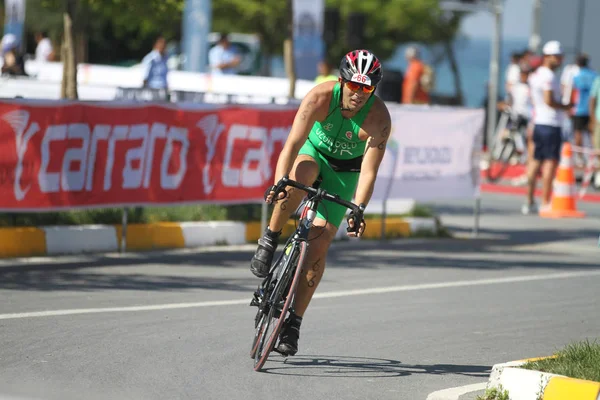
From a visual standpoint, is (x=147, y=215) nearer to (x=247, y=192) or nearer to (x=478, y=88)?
(x=247, y=192)

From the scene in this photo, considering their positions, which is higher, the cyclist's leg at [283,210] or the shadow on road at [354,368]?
the cyclist's leg at [283,210]

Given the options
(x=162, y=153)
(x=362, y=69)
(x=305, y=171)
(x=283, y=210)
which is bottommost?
(x=162, y=153)

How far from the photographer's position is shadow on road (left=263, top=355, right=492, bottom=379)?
26.2ft

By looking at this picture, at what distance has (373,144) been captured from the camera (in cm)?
827

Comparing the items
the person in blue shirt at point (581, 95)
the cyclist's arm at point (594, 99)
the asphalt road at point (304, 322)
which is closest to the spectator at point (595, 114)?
the cyclist's arm at point (594, 99)

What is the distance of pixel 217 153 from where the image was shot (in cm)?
1389

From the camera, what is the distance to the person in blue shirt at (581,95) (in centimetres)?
2503

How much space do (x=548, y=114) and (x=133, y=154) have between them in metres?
8.33

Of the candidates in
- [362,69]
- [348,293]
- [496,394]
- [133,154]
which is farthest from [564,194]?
[496,394]

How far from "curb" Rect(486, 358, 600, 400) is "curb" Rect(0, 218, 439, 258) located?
464 cm

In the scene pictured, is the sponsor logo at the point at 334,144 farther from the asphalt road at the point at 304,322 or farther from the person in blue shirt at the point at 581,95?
the person in blue shirt at the point at 581,95

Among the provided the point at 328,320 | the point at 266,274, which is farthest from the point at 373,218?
the point at 266,274

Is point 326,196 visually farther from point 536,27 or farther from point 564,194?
point 536,27

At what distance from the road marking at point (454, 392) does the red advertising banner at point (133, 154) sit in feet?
19.0
